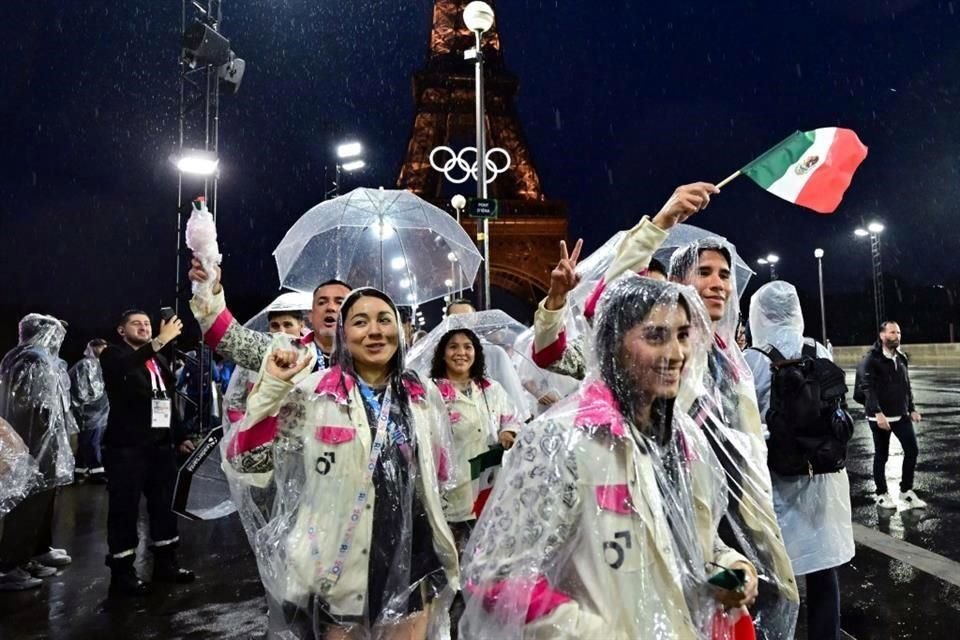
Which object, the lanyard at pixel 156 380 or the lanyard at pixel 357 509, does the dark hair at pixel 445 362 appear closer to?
the lanyard at pixel 357 509

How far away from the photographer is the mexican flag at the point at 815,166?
320 centimetres

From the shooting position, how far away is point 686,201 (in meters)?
2.73

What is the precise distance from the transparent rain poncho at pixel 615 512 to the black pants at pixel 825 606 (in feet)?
4.89

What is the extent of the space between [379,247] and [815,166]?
8.61 feet

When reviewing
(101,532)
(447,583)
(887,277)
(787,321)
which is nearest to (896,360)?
(787,321)

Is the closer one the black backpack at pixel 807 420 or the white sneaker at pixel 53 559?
the black backpack at pixel 807 420

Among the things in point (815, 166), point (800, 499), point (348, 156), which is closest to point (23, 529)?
point (800, 499)

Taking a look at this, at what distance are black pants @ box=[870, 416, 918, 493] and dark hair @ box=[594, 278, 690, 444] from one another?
6.37 m

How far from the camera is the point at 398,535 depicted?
2.52 meters

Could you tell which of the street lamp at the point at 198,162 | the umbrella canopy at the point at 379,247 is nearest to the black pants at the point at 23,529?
the umbrella canopy at the point at 379,247

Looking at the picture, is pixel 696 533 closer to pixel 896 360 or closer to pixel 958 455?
pixel 896 360

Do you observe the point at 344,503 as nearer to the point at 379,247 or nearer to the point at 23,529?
the point at 379,247

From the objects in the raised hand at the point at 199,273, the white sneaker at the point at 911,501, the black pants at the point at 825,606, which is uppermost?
the raised hand at the point at 199,273

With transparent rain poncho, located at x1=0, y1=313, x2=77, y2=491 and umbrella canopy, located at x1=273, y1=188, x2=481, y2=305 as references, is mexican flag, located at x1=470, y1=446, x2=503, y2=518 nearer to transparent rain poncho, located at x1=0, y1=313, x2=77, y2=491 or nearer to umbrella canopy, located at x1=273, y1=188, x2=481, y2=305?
umbrella canopy, located at x1=273, y1=188, x2=481, y2=305
